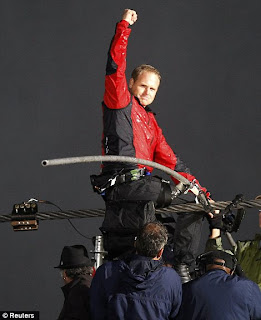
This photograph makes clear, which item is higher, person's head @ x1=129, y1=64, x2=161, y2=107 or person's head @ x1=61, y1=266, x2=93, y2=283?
person's head @ x1=129, y1=64, x2=161, y2=107

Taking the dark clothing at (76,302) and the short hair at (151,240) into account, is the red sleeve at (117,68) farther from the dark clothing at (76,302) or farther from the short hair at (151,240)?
the dark clothing at (76,302)

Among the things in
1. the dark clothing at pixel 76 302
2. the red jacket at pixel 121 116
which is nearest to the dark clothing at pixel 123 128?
the red jacket at pixel 121 116

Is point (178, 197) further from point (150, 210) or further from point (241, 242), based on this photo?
point (241, 242)

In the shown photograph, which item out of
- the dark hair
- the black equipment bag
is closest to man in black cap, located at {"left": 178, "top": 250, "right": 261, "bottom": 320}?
the black equipment bag

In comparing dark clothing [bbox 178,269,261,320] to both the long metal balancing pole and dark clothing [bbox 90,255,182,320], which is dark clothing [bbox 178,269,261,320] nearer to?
dark clothing [bbox 90,255,182,320]

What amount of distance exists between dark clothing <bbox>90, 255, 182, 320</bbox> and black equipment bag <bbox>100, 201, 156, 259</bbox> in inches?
19.4

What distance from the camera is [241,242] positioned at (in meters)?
5.91

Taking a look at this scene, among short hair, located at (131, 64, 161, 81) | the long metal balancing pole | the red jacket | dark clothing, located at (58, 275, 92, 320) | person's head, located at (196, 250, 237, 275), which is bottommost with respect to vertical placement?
dark clothing, located at (58, 275, 92, 320)

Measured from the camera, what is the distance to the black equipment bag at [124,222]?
4328mm

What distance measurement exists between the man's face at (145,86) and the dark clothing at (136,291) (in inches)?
51.7

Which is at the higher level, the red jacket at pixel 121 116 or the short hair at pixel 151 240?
the red jacket at pixel 121 116

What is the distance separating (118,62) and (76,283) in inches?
54.9

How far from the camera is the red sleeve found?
4.29 m

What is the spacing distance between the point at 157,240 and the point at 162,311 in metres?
0.38
